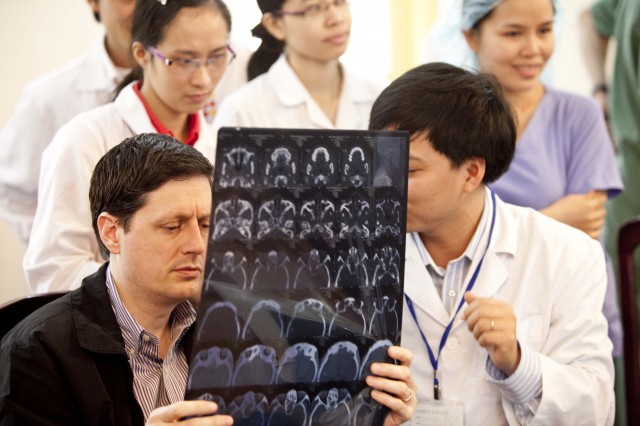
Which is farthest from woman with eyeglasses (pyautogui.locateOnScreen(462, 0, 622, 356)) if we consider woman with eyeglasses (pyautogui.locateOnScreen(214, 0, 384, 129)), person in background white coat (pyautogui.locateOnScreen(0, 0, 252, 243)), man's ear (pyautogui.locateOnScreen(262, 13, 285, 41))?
person in background white coat (pyautogui.locateOnScreen(0, 0, 252, 243))

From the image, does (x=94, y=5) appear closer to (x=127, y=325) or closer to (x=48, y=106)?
(x=48, y=106)

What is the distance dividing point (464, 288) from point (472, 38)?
1016 mm

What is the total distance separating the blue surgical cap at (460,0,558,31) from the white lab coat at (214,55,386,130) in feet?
1.31

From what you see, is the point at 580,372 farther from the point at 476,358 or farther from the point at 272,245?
the point at 272,245

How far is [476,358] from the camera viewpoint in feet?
6.00

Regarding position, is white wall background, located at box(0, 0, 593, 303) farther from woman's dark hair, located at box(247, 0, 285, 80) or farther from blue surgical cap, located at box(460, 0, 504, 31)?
blue surgical cap, located at box(460, 0, 504, 31)

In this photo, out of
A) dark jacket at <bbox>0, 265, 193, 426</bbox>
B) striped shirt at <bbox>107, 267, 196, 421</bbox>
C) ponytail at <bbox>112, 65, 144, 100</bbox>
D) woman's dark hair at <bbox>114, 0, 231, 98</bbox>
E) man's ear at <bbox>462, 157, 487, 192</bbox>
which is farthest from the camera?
ponytail at <bbox>112, 65, 144, 100</bbox>

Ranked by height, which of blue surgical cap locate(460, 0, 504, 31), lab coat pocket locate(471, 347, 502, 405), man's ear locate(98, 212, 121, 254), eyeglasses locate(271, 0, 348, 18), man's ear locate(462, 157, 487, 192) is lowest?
lab coat pocket locate(471, 347, 502, 405)

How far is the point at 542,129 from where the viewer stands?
253 centimetres

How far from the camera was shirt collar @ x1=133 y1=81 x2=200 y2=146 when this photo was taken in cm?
232

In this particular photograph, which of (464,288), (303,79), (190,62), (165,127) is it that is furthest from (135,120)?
(464,288)

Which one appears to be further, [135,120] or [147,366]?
[135,120]

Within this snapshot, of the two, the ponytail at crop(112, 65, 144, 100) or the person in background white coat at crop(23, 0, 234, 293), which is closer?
the person in background white coat at crop(23, 0, 234, 293)

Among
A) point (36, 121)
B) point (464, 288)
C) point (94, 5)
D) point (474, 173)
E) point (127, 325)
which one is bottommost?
point (127, 325)
